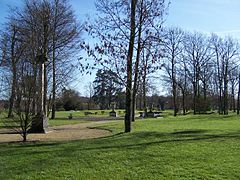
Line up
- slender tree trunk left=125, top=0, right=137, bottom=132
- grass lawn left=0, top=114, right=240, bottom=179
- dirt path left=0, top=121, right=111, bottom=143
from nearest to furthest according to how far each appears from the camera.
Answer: grass lawn left=0, top=114, right=240, bottom=179 < dirt path left=0, top=121, right=111, bottom=143 < slender tree trunk left=125, top=0, right=137, bottom=132

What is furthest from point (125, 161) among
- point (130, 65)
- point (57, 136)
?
point (57, 136)

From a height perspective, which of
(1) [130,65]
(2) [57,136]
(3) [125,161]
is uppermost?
(1) [130,65]

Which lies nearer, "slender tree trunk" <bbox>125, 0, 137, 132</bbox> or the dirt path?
the dirt path

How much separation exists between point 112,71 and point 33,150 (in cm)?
665

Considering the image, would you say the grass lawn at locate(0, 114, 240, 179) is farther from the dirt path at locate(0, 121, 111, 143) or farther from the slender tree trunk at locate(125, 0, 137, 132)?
the slender tree trunk at locate(125, 0, 137, 132)

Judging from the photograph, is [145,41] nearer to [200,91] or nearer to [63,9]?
[63,9]

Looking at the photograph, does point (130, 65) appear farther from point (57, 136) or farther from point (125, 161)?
point (125, 161)

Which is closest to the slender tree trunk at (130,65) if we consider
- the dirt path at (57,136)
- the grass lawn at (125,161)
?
the dirt path at (57,136)

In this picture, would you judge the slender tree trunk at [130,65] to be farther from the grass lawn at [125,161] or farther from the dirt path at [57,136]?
the grass lawn at [125,161]

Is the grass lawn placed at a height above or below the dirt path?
below

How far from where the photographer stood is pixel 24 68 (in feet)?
47.0

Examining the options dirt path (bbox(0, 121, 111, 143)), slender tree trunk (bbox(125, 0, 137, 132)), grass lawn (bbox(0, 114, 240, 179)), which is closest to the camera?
grass lawn (bbox(0, 114, 240, 179))

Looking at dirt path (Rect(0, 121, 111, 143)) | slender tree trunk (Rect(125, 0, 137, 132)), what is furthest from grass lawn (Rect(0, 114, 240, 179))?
slender tree trunk (Rect(125, 0, 137, 132))

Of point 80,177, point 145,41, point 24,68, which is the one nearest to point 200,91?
point 145,41
